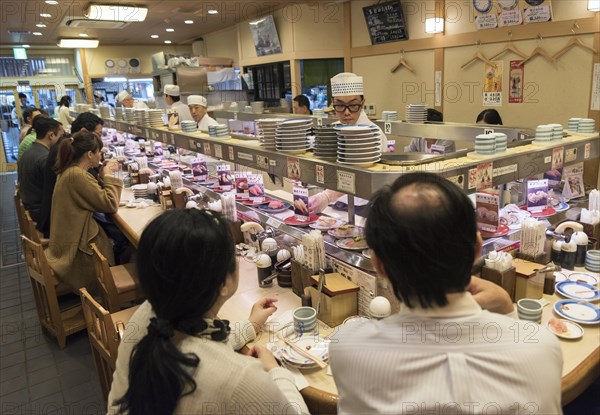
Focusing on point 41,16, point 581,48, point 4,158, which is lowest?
point 4,158

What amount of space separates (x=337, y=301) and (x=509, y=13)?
493 cm

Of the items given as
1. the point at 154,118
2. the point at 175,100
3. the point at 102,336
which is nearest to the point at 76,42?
the point at 175,100

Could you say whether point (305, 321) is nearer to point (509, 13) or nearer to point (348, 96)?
point (348, 96)

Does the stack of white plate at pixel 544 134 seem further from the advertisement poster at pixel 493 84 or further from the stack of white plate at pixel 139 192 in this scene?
the advertisement poster at pixel 493 84

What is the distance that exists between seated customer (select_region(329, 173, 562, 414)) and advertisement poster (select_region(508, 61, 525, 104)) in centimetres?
518

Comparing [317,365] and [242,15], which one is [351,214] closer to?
[317,365]

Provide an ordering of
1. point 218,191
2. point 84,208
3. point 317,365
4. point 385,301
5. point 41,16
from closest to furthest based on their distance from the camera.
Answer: point 317,365 < point 385,301 < point 84,208 < point 218,191 < point 41,16

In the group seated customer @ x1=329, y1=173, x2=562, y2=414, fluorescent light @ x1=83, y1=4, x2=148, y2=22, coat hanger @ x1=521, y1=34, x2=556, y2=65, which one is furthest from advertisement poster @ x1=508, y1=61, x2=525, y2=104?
fluorescent light @ x1=83, y1=4, x2=148, y2=22

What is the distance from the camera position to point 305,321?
1720mm

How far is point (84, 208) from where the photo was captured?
338cm

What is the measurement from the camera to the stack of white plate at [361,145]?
1.93 m

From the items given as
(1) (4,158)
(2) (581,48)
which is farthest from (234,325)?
(1) (4,158)

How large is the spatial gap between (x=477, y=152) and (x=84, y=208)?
276cm

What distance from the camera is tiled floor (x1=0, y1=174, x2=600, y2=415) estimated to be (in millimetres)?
2758
